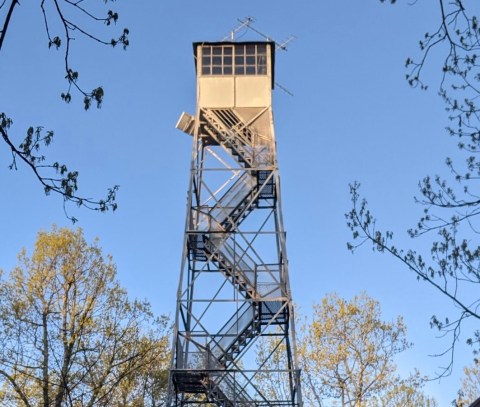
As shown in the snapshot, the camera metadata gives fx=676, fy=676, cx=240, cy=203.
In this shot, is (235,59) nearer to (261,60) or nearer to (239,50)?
(239,50)

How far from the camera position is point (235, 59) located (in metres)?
23.5

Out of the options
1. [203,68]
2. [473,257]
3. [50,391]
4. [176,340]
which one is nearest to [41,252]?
[50,391]

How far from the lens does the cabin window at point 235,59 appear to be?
2323 cm

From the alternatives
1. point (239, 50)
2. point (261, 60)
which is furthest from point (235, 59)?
point (261, 60)

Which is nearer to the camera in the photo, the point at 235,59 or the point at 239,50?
the point at 235,59

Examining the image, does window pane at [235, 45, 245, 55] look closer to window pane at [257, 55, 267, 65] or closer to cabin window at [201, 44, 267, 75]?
cabin window at [201, 44, 267, 75]

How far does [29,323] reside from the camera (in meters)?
19.8

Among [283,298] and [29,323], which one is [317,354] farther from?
[29,323]

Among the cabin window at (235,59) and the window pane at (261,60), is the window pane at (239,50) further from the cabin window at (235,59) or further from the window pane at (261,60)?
the window pane at (261,60)

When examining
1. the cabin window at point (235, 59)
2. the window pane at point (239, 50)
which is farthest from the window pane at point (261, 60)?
the window pane at point (239, 50)

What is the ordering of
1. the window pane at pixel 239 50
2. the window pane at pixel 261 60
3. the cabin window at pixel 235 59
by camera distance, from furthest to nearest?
the window pane at pixel 239 50, the window pane at pixel 261 60, the cabin window at pixel 235 59

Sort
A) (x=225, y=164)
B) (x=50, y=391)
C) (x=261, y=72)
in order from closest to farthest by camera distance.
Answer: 1. (x=50, y=391)
2. (x=225, y=164)
3. (x=261, y=72)

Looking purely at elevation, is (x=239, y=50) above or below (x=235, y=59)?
above

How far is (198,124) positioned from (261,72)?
3001 mm
